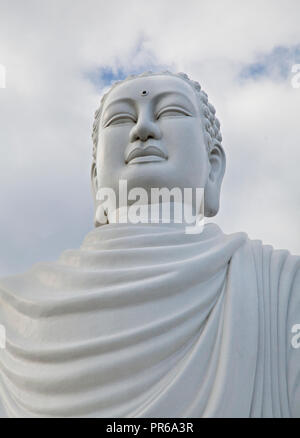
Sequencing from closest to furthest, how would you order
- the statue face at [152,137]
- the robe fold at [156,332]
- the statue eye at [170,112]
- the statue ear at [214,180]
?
the robe fold at [156,332], the statue face at [152,137], the statue eye at [170,112], the statue ear at [214,180]

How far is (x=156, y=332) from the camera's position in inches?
118

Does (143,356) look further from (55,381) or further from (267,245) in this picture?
(267,245)

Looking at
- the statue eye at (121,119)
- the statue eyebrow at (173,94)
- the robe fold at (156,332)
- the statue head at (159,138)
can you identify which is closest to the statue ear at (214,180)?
the statue head at (159,138)

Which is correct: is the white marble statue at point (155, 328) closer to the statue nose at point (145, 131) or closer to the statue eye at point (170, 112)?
the statue nose at point (145, 131)

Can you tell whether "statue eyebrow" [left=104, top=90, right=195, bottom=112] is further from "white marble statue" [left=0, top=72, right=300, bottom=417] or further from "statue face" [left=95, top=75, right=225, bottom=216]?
"white marble statue" [left=0, top=72, right=300, bottom=417]

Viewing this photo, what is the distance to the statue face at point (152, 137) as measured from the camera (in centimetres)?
423

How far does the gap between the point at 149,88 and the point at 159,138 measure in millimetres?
510

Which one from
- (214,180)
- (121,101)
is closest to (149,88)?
(121,101)

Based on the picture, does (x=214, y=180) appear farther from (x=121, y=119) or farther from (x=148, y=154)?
(x=121, y=119)

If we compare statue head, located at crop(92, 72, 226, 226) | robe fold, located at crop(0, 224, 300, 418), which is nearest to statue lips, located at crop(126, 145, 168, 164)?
statue head, located at crop(92, 72, 226, 226)

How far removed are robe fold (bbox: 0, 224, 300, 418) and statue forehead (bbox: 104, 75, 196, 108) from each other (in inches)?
51.8

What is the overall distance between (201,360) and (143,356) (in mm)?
306

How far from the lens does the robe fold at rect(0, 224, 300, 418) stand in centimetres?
284

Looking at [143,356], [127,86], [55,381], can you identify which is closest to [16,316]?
[55,381]
